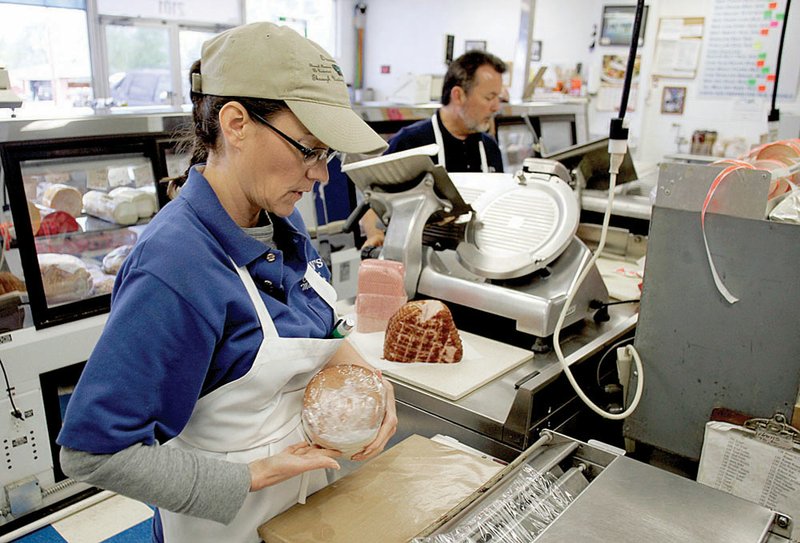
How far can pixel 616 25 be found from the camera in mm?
5785

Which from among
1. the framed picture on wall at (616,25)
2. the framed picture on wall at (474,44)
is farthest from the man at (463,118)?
the framed picture on wall at (474,44)

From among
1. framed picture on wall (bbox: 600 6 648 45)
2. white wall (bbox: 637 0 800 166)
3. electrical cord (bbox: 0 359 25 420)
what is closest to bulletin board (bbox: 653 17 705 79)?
white wall (bbox: 637 0 800 166)


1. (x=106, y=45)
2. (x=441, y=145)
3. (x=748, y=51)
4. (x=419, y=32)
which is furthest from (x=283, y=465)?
(x=419, y=32)

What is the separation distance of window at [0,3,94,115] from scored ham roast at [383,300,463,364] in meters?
5.91

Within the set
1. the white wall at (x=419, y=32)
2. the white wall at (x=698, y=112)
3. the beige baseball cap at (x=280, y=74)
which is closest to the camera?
the beige baseball cap at (x=280, y=74)

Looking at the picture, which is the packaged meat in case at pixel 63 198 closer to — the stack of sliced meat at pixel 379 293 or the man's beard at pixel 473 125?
the stack of sliced meat at pixel 379 293

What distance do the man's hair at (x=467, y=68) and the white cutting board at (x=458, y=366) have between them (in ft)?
5.39

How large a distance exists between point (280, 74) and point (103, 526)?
2.10 m

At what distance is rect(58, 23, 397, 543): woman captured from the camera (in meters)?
0.80

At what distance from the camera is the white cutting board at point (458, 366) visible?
144 cm

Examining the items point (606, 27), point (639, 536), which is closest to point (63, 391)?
point (639, 536)

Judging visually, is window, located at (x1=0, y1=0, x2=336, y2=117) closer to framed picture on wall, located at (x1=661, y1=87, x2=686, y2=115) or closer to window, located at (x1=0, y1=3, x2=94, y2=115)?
window, located at (x1=0, y1=3, x2=94, y2=115)

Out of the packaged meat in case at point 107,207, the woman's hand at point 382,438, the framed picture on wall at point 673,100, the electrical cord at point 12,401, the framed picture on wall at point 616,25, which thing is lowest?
the electrical cord at point 12,401

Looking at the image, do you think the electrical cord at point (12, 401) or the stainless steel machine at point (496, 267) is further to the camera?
the electrical cord at point (12, 401)
